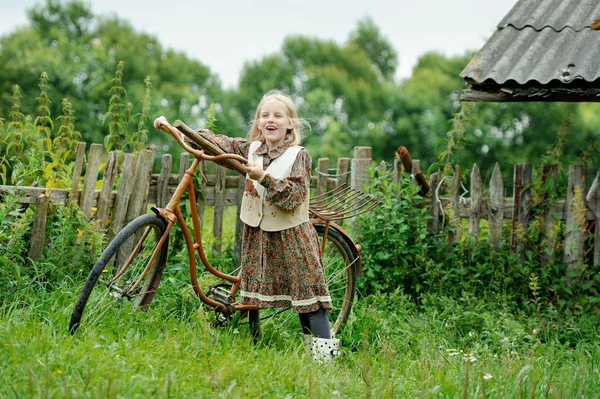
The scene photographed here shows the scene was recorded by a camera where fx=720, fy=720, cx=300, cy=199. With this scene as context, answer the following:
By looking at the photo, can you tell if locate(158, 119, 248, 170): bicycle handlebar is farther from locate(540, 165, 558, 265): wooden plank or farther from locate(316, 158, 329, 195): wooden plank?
locate(540, 165, 558, 265): wooden plank

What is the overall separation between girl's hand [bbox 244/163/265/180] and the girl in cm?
23

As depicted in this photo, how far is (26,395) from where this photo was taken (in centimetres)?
293

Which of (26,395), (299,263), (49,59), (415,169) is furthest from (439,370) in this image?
(49,59)

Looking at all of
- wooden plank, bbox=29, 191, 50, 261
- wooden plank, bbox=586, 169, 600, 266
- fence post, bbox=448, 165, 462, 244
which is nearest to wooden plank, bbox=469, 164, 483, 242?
fence post, bbox=448, 165, 462, 244

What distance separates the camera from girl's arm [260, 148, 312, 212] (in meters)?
4.00

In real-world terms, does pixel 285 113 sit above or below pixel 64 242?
above

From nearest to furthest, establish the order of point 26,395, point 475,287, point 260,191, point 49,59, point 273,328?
point 26,395 → point 260,191 → point 273,328 → point 475,287 → point 49,59

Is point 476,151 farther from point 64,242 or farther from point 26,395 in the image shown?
point 26,395

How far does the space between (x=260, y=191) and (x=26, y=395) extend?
5.78 feet

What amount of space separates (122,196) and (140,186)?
162mm

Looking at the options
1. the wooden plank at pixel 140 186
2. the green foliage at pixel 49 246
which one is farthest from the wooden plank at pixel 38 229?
the wooden plank at pixel 140 186

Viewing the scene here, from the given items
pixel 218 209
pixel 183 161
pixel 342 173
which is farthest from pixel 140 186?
pixel 342 173

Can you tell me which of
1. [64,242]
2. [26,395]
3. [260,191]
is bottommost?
[26,395]

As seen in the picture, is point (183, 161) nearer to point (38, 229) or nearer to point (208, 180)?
point (208, 180)
